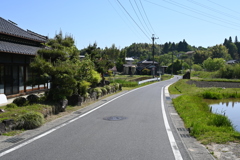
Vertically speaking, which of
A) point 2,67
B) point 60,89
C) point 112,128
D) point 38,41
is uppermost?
point 38,41

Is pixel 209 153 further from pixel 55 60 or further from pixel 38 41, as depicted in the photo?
pixel 38 41

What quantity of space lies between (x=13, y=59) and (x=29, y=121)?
370 inches

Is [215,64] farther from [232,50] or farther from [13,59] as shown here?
[13,59]

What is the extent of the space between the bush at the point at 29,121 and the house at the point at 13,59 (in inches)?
265

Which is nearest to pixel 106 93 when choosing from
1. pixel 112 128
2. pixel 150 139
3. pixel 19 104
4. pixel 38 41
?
pixel 38 41

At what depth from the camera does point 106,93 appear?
2208 centimetres

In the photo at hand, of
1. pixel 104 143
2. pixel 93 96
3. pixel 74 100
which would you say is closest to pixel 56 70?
pixel 74 100

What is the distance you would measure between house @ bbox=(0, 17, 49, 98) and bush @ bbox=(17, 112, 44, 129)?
22.1ft

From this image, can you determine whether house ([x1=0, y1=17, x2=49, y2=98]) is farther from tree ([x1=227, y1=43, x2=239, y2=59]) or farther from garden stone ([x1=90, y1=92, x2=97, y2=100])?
tree ([x1=227, y1=43, x2=239, y2=59])

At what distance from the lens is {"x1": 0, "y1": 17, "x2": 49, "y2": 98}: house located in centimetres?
1548

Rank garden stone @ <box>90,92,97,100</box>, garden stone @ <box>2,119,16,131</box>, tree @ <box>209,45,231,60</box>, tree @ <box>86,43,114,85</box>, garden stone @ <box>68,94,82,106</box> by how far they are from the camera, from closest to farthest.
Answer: garden stone @ <box>2,119,16,131</box>, garden stone @ <box>68,94,82,106</box>, garden stone @ <box>90,92,97,100</box>, tree @ <box>86,43,114,85</box>, tree @ <box>209,45,231,60</box>

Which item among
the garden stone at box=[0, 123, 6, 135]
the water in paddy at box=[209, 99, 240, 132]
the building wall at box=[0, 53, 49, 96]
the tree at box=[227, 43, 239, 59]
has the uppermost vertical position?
the tree at box=[227, 43, 239, 59]

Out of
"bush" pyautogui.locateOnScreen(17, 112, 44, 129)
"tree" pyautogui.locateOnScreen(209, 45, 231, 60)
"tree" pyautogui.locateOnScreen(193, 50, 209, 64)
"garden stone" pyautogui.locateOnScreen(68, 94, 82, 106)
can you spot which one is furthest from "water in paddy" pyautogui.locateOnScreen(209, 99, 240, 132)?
"tree" pyautogui.locateOnScreen(193, 50, 209, 64)

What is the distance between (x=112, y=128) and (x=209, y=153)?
3635 millimetres
